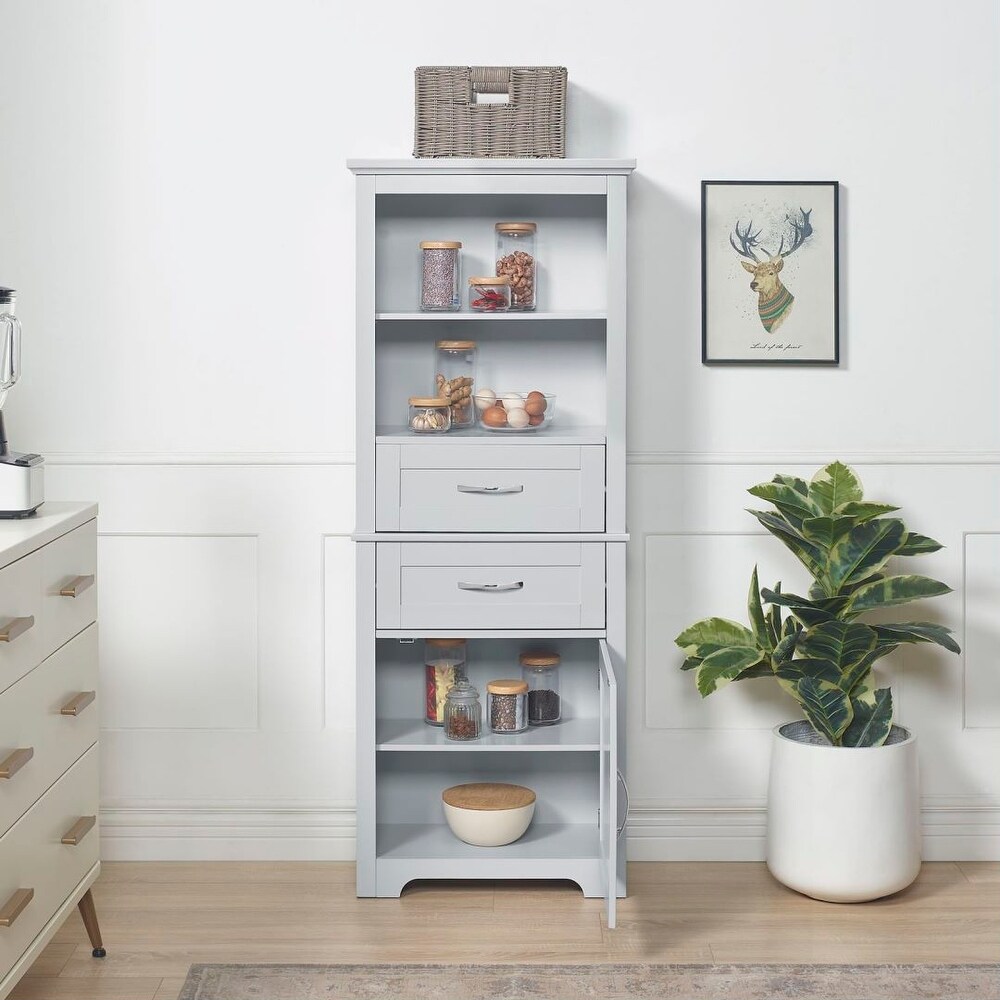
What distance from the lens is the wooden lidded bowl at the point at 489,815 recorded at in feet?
9.12

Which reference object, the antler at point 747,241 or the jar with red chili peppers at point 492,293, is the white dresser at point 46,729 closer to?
the jar with red chili peppers at point 492,293

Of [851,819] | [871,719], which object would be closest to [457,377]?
[871,719]

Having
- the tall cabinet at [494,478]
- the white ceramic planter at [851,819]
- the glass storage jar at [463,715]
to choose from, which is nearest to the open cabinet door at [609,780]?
the tall cabinet at [494,478]

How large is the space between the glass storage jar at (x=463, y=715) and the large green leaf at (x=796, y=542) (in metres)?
0.80

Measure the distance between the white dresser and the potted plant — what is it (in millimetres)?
1344

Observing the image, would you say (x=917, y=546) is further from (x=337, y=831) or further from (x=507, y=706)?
(x=337, y=831)

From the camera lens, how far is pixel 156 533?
9.70 feet

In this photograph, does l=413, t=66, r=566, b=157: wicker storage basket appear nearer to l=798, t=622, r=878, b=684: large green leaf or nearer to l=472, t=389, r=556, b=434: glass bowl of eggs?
l=472, t=389, r=556, b=434: glass bowl of eggs

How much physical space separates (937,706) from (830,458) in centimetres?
70

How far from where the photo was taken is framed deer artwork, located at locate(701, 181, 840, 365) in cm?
288

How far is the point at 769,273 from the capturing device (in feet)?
9.52

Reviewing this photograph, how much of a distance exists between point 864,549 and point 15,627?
176cm

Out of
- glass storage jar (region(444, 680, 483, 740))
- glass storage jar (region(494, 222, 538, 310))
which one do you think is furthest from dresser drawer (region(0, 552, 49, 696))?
glass storage jar (region(494, 222, 538, 310))

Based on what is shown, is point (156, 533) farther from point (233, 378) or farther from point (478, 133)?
point (478, 133)
